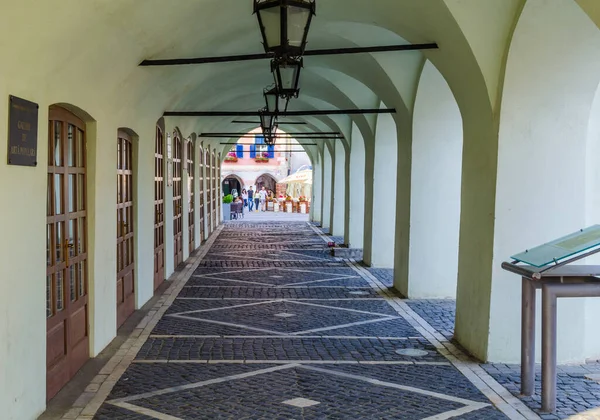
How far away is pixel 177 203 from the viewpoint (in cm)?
1441

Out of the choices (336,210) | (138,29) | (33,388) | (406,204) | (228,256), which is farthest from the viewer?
(336,210)

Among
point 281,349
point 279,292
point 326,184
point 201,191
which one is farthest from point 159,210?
point 326,184

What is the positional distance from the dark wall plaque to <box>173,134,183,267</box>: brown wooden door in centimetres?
906

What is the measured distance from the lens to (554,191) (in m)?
6.70

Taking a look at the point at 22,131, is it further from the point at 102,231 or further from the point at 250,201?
the point at 250,201

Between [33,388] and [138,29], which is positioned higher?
[138,29]

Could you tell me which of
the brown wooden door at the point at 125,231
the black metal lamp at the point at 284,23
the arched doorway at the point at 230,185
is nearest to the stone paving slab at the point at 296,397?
the black metal lamp at the point at 284,23

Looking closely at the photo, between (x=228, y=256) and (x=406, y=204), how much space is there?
6697 millimetres

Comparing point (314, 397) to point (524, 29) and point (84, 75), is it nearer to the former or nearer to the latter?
point (84, 75)

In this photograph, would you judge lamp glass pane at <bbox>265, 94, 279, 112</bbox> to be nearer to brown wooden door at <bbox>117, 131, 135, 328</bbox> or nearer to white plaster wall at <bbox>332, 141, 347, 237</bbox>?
brown wooden door at <bbox>117, 131, 135, 328</bbox>

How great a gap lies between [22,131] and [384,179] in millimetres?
9980

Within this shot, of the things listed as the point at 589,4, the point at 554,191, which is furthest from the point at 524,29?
the point at 589,4

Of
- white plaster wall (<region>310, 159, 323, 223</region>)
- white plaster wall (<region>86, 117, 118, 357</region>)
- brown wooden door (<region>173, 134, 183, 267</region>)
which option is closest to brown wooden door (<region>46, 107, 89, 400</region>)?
white plaster wall (<region>86, 117, 118, 357</region>)

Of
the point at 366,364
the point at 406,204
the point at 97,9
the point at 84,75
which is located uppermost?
the point at 97,9
